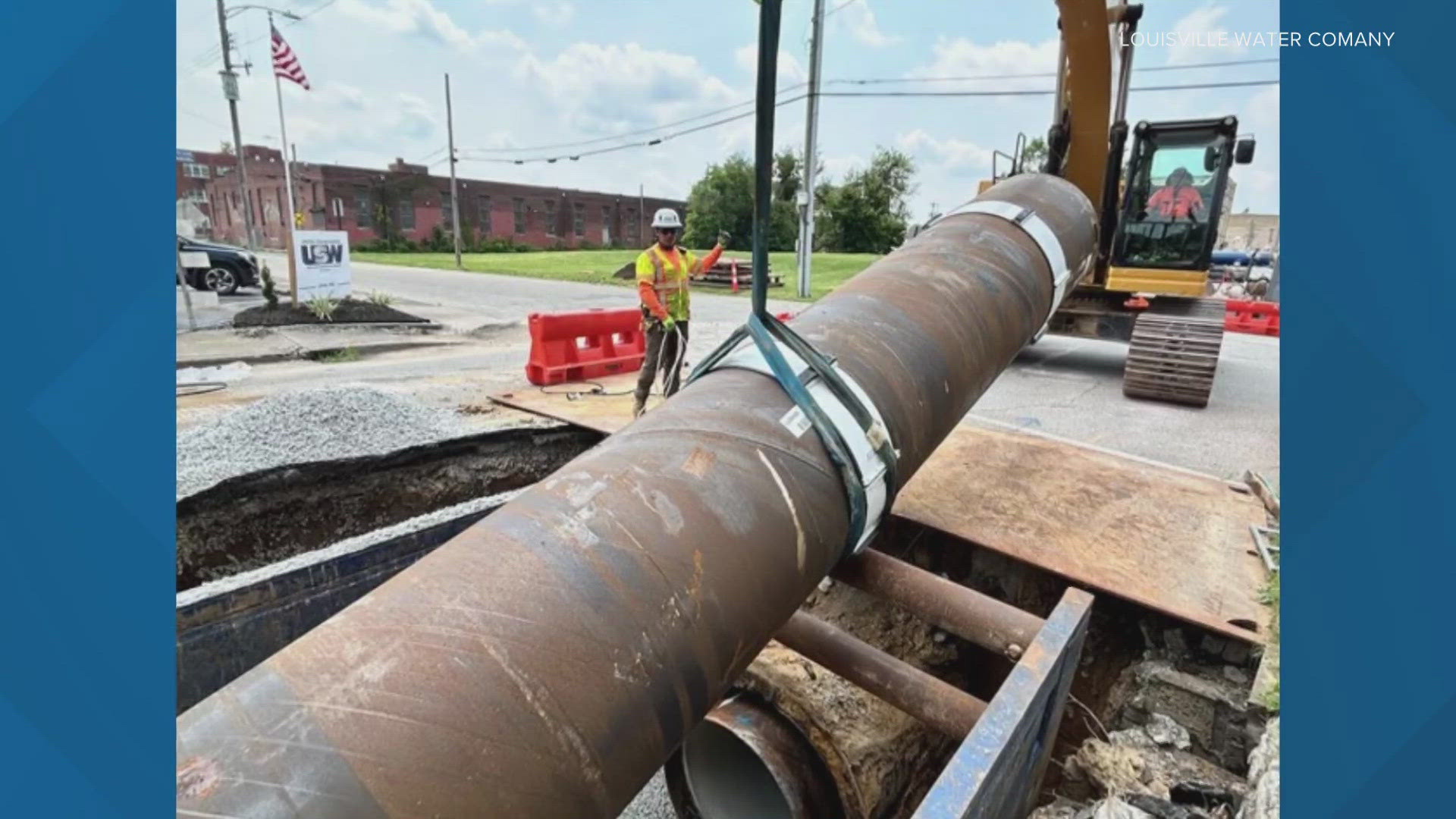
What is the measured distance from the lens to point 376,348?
10.5m

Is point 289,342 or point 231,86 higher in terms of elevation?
point 231,86

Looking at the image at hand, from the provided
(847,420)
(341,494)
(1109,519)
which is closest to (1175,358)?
(1109,519)

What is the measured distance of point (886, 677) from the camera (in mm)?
2430

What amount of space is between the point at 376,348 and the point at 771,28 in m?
10.5

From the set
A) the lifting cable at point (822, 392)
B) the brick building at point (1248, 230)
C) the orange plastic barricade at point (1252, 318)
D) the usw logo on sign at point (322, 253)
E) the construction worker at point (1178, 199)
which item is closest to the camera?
the lifting cable at point (822, 392)

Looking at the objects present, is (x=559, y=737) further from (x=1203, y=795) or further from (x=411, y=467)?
(x=411, y=467)

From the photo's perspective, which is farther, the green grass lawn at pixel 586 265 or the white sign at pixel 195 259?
the green grass lawn at pixel 586 265

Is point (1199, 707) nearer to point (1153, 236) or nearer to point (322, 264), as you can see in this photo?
point (1153, 236)

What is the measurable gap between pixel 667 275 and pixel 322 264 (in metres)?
10.4

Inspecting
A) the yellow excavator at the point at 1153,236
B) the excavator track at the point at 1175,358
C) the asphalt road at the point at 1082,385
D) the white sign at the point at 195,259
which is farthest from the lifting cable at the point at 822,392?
the white sign at the point at 195,259

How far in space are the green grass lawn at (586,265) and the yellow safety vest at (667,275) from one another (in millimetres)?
12072

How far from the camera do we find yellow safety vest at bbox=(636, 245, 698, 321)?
5742 mm

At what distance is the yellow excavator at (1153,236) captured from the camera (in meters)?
6.23

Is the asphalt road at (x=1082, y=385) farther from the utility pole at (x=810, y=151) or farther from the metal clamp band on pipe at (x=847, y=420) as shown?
the metal clamp band on pipe at (x=847, y=420)
